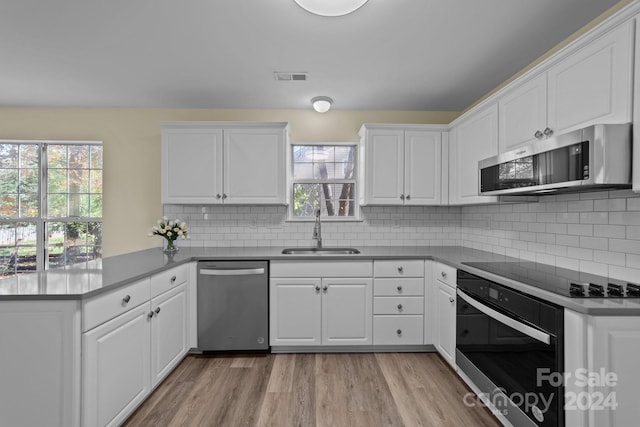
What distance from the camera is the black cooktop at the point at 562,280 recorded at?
1.39 metres

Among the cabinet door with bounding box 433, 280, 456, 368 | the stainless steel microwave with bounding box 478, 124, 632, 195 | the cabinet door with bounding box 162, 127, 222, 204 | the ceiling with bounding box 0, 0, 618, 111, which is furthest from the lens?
the cabinet door with bounding box 162, 127, 222, 204

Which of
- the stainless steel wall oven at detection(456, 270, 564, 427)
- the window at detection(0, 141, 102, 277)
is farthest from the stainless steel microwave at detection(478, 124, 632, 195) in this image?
the window at detection(0, 141, 102, 277)

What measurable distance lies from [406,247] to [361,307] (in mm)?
973

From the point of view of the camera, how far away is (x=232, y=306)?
8.89 ft

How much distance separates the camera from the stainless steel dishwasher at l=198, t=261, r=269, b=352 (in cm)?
270

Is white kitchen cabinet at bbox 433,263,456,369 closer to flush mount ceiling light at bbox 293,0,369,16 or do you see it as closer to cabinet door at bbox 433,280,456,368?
cabinet door at bbox 433,280,456,368

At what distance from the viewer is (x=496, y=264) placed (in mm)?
2232

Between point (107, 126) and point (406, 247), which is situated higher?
point (107, 126)

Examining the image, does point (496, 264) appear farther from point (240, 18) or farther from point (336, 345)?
point (240, 18)

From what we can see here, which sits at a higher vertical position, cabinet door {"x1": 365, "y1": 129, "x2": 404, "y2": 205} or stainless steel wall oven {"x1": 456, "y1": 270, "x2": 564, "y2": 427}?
cabinet door {"x1": 365, "y1": 129, "x2": 404, "y2": 205}

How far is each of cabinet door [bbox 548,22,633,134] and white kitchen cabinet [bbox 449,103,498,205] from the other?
0.62 metres

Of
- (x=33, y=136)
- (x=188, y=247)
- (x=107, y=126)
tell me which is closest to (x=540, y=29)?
(x=188, y=247)

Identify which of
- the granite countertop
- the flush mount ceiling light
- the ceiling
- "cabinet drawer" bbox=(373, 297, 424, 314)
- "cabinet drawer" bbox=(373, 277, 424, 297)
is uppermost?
the ceiling

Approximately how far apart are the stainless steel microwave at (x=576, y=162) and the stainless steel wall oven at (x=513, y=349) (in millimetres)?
613
